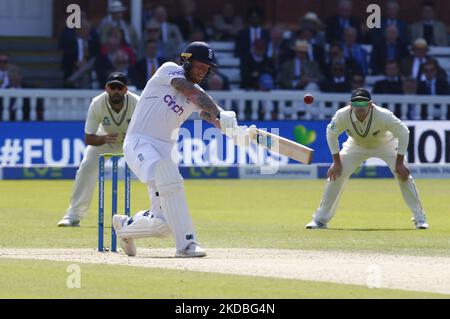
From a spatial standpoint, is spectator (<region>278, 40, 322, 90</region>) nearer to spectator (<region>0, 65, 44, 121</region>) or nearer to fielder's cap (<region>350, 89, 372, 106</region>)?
spectator (<region>0, 65, 44, 121</region>)

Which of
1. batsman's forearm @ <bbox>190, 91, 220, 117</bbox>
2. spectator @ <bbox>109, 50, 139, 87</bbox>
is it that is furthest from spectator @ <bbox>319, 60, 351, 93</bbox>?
batsman's forearm @ <bbox>190, 91, 220, 117</bbox>

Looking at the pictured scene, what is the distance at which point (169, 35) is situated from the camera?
910 inches

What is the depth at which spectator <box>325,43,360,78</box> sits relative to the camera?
2277 centimetres

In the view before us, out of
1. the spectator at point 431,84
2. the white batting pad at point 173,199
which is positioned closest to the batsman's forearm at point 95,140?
the white batting pad at point 173,199

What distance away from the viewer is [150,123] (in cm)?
1045

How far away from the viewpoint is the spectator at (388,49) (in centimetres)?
2331

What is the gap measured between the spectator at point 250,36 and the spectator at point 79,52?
2529mm

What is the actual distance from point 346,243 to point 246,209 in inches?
168

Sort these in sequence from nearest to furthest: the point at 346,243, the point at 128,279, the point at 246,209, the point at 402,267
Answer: the point at 128,279 → the point at 402,267 → the point at 346,243 → the point at 246,209

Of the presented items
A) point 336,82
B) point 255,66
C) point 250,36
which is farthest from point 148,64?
point 336,82

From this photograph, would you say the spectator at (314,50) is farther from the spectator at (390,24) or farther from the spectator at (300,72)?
the spectator at (390,24)
